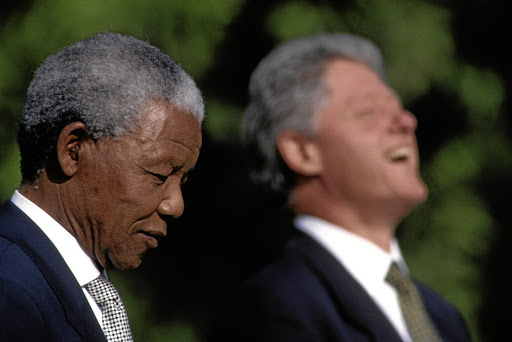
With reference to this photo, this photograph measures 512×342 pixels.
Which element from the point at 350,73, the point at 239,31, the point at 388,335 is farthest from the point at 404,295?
the point at 239,31

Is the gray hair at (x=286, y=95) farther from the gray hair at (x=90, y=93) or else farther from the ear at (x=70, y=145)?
the ear at (x=70, y=145)

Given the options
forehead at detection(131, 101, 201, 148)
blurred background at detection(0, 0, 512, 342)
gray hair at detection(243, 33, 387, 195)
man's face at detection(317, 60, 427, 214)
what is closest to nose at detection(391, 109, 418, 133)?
man's face at detection(317, 60, 427, 214)

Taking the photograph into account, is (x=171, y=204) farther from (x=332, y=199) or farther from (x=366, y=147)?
(x=366, y=147)

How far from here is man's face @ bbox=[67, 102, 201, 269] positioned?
2.42 m

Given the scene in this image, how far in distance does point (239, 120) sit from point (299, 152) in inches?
74.1

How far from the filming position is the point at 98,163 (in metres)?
2.42

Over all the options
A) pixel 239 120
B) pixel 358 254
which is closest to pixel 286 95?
pixel 358 254

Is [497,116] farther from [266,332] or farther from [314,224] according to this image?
[266,332]

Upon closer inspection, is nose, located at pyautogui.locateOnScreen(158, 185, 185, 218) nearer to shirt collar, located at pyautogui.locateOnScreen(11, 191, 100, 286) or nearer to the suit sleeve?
shirt collar, located at pyautogui.locateOnScreen(11, 191, 100, 286)

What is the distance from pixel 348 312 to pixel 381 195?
40cm

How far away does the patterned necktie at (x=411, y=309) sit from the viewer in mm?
2597

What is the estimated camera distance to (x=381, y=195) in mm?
2553

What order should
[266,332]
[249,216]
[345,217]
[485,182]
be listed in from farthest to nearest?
[485,182]
[249,216]
[345,217]
[266,332]

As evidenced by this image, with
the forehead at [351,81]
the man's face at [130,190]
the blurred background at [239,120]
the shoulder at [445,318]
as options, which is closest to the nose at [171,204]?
the man's face at [130,190]
